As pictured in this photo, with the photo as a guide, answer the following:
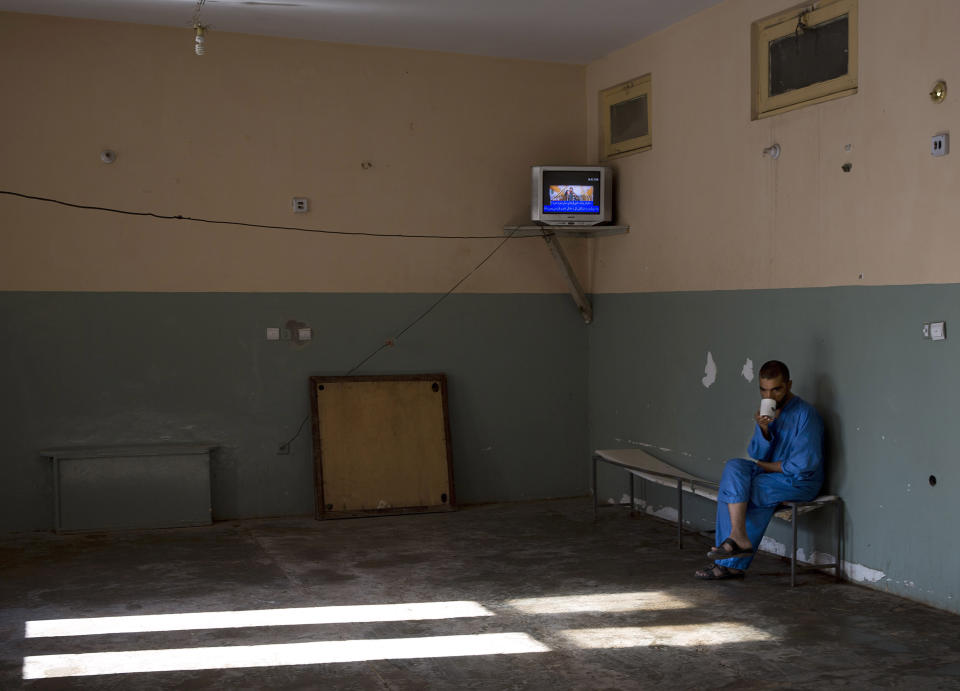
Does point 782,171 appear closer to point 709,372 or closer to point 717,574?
point 709,372

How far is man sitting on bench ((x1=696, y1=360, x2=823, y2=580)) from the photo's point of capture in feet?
16.5

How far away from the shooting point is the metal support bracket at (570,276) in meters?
7.17

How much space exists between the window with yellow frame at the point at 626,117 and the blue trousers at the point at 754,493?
8.52ft

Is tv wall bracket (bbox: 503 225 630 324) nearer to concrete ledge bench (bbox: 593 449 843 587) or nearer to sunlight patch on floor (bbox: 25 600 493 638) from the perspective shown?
concrete ledge bench (bbox: 593 449 843 587)

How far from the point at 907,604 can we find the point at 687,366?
2.14 meters

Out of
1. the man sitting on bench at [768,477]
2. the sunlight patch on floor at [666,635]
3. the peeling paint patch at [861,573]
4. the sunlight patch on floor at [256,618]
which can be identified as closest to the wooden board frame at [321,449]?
the sunlight patch on floor at [256,618]

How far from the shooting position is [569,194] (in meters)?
6.84

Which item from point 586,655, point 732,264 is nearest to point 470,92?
point 732,264

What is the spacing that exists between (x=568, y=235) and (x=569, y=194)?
58 cm

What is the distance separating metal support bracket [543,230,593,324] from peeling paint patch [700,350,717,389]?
54.9 inches

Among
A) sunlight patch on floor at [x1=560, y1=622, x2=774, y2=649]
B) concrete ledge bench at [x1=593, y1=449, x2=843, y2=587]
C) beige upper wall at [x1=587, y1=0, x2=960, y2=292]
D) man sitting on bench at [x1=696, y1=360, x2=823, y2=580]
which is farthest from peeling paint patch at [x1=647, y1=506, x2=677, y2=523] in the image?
sunlight patch on floor at [x1=560, y1=622, x2=774, y2=649]

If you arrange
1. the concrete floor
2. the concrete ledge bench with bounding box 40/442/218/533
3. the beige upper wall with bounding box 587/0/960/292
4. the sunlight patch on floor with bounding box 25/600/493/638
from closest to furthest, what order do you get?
the concrete floor
the sunlight patch on floor with bounding box 25/600/493/638
the beige upper wall with bounding box 587/0/960/292
the concrete ledge bench with bounding box 40/442/218/533

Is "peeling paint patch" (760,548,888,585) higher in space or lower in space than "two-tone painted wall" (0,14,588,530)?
lower

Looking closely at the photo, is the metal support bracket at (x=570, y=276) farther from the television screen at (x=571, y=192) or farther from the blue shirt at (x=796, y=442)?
the blue shirt at (x=796, y=442)
